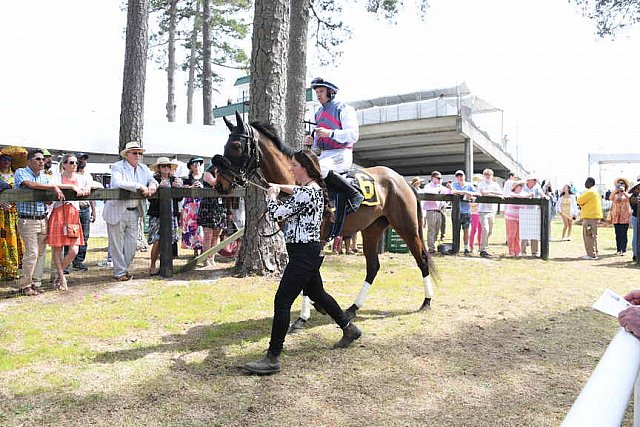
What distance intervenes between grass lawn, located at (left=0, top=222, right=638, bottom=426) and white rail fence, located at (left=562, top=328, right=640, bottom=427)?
211 centimetres

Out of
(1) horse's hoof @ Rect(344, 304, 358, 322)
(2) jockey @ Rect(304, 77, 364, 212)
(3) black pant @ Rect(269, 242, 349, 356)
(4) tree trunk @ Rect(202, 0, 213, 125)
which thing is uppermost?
(4) tree trunk @ Rect(202, 0, 213, 125)

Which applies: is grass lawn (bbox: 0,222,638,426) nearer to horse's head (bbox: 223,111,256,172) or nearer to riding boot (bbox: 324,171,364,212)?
riding boot (bbox: 324,171,364,212)

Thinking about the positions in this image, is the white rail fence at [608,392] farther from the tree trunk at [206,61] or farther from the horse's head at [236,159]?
the tree trunk at [206,61]

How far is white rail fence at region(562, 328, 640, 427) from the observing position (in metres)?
A: 0.95

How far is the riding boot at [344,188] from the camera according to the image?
15.6 feet

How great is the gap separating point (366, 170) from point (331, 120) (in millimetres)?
780

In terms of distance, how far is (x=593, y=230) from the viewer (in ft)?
37.6

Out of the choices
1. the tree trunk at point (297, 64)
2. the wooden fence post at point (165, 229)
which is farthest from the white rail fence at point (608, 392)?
the tree trunk at point (297, 64)

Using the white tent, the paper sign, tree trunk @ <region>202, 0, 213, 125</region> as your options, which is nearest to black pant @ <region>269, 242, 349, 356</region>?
the paper sign

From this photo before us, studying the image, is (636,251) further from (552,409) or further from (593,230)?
(552,409)

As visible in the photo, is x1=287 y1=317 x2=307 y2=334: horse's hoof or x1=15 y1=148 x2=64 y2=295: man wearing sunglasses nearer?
x1=287 y1=317 x2=307 y2=334: horse's hoof

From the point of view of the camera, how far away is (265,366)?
3.85m

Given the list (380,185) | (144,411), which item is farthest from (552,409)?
(380,185)

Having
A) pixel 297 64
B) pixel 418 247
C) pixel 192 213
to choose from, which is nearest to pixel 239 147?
pixel 418 247
